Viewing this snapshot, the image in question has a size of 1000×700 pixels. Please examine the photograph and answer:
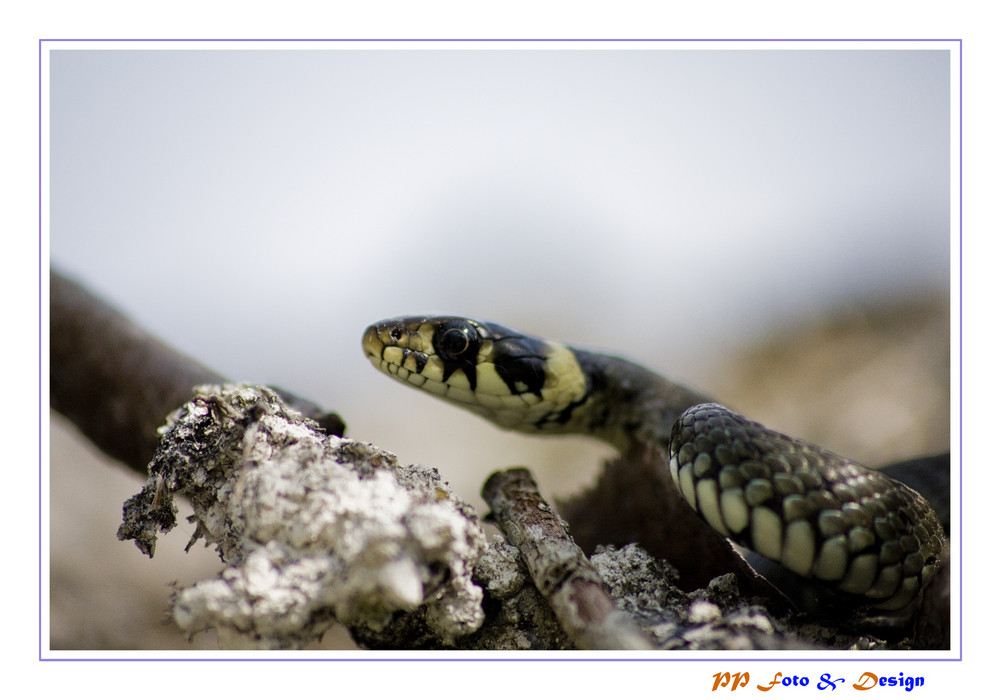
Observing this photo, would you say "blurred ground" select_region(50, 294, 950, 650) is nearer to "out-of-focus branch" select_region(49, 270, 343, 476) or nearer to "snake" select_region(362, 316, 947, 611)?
"out-of-focus branch" select_region(49, 270, 343, 476)

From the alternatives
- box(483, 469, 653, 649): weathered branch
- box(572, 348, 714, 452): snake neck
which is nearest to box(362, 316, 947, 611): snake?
box(483, 469, 653, 649): weathered branch

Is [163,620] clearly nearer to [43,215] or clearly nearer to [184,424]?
[184,424]

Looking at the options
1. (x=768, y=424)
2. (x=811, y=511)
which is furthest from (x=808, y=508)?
(x=768, y=424)

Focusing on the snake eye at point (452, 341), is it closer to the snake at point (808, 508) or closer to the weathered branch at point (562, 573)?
the weathered branch at point (562, 573)

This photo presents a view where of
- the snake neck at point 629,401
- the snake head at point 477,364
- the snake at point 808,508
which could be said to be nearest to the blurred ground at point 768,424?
the snake neck at point 629,401
